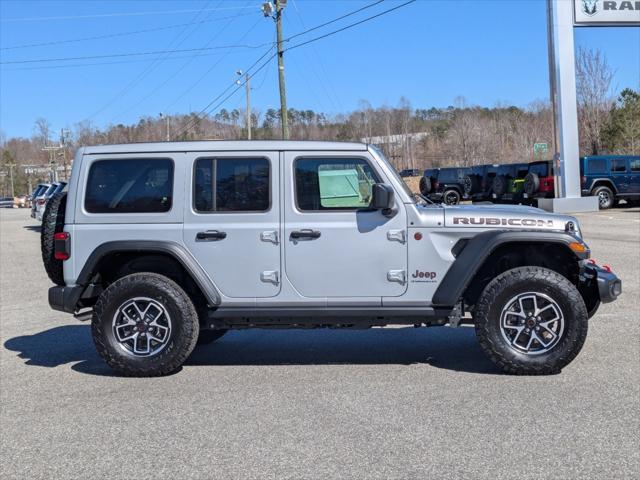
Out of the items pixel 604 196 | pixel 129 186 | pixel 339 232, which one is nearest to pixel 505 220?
pixel 339 232

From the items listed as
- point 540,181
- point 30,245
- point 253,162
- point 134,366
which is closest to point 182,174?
point 253,162

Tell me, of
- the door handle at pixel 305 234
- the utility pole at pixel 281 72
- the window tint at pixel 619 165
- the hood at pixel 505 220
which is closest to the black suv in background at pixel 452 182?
the window tint at pixel 619 165

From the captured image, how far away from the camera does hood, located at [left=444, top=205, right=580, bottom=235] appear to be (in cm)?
569

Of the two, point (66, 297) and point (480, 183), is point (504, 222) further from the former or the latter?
point (480, 183)

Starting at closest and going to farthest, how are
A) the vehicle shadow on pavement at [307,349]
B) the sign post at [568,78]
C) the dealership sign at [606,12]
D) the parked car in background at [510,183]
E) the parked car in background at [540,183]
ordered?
1. the vehicle shadow on pavement at [307,349]
2. the sign post at [568,78]
3. the dealership sign at [606,12]
4. the parked car in background at [540,183]
5. the parked car in background at [510,183]

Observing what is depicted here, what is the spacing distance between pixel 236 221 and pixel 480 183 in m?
26.7

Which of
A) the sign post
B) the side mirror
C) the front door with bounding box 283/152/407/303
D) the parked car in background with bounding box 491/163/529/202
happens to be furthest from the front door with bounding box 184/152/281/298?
the parked car in background with bounding box 491/163/529/202

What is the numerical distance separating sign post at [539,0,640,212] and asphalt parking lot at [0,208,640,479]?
20.5 m

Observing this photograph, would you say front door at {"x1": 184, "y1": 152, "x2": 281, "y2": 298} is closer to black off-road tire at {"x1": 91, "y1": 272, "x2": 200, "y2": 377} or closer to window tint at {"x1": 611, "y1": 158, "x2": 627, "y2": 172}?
black off-road tire at {"x1": 91, "y1": 272, "x2": 200, "y2": 377}

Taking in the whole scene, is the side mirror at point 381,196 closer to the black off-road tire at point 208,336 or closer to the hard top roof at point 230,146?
the hard top roof at point 230,146

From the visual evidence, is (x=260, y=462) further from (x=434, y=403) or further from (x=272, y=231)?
(x=272, y=231)

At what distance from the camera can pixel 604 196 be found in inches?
1110

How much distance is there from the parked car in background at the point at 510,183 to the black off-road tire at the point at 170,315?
24.6m

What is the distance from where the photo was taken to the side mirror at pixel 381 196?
18.4 ft
